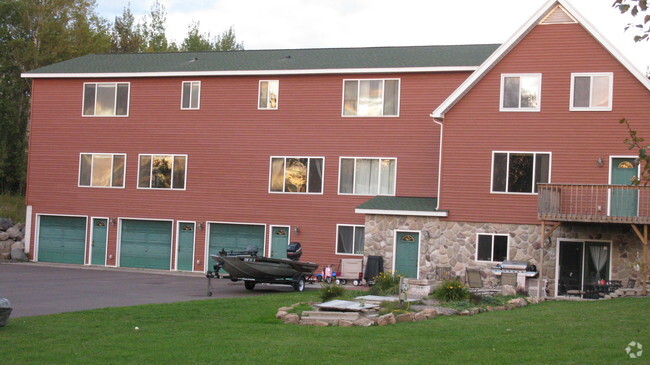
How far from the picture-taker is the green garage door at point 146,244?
32438 millimetres

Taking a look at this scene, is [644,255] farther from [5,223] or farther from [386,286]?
[5,223]

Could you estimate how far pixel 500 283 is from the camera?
24.5 metres

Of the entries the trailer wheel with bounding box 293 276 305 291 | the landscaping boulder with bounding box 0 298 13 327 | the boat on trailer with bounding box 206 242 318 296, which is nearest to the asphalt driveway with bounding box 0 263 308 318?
the boat on trailer with bounding box 206 242 318 296

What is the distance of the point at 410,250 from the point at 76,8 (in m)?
35.8

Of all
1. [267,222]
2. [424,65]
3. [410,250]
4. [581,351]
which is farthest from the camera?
[267,222]

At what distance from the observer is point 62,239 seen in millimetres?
33875

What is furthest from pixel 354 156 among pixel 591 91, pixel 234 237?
pixel 591 91

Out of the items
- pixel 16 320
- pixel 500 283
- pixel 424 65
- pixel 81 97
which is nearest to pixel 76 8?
pixel 81 97

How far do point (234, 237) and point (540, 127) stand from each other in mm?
13139

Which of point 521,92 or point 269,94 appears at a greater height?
point 269,94

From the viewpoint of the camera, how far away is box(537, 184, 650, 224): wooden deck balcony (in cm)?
2256

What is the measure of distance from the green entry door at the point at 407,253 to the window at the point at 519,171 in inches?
129

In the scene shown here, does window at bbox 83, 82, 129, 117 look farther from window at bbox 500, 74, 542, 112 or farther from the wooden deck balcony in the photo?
the wooden deck balcony

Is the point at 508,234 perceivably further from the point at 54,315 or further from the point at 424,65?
the point at 54,315
